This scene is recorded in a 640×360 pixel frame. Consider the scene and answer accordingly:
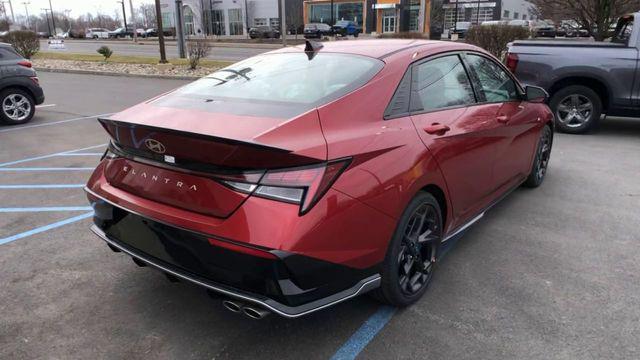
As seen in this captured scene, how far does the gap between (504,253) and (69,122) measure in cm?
898

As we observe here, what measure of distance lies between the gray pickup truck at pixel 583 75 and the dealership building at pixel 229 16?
66092 millimetres

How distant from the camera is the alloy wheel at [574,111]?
8.30 meters

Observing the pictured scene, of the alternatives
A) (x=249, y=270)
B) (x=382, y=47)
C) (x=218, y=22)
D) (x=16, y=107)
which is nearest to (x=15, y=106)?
(x=16, y=107)

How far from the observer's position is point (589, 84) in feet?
27.0

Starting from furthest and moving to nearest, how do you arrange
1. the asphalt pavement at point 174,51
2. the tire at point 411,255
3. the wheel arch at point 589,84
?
the asphalt pavement at point 174,51, the wheel arch at point 589,84, the tire at point 411,255

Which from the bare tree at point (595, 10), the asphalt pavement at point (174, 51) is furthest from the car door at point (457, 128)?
the asphalt pavement at point (174, 51)

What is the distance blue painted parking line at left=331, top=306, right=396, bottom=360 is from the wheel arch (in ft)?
21.8

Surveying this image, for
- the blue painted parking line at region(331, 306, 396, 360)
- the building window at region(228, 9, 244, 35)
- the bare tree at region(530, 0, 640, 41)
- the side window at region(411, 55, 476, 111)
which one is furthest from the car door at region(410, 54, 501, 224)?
the building window at region(228, 9, 244, 35)

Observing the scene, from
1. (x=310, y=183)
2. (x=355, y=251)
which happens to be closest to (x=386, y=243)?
(x=355, y=251)

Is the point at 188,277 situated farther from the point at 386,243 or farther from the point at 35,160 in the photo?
the point at 35,160

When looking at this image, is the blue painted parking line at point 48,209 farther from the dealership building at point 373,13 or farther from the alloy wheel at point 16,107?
the dealership building at point 373,13

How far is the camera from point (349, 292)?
2.60m

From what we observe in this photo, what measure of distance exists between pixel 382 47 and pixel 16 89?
894 centimetres

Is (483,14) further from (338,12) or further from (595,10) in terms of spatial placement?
(595,10)
